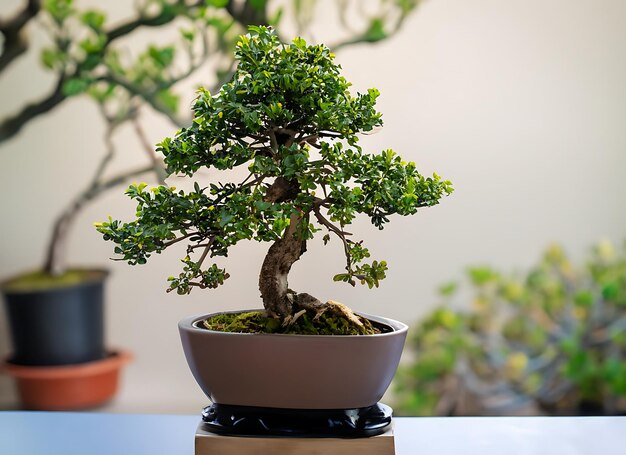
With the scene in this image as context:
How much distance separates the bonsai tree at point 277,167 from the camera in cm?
112

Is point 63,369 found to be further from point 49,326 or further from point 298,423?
point 298,423

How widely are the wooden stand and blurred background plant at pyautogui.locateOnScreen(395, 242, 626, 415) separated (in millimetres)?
1700

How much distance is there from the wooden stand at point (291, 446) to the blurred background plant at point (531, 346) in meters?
1.70

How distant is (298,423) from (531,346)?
6.26 ft

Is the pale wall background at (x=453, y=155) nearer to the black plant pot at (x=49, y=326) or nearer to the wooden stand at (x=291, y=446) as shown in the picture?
the black plant pot at (x=49, y=326)

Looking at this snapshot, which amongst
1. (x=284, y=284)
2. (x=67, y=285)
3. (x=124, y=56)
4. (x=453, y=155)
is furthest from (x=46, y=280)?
(x=284, y=284)

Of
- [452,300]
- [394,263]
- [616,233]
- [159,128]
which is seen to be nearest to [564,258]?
[616,233]

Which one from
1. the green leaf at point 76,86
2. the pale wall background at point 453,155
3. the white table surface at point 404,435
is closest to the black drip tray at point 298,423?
the white table surface at point 404,435

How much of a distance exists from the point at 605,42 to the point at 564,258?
2.65 feet

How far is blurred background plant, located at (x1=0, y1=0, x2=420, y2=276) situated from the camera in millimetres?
2652

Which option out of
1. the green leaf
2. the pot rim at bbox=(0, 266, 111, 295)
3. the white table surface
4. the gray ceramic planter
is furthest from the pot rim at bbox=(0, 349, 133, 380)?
the gray ceramic planter

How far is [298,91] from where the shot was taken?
1126 mm

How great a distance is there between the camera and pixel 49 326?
2590 millimetres

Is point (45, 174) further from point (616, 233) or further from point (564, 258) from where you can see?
point (616, 233)
